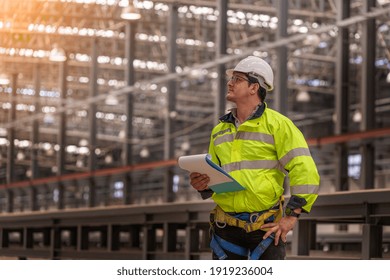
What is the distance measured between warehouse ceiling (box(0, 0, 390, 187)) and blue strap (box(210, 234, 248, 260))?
11.8 metres

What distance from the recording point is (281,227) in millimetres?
5285

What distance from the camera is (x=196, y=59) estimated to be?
1406 inches

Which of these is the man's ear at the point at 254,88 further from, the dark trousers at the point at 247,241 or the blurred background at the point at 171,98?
Answer: the blurred background at the point at 171,98

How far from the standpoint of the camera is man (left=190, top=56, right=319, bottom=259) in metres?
5.35

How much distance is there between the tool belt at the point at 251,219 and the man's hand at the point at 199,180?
0.67ft

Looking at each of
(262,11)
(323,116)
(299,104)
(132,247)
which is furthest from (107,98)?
(299,104)

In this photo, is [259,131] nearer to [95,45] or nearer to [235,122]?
[235,122]

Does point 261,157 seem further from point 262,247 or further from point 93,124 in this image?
point 93,124

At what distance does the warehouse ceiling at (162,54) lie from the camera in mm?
26516

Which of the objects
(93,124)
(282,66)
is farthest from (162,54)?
(282,66)

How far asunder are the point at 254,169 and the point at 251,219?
27cm

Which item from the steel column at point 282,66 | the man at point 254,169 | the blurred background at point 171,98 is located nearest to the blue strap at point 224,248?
the man at point 254,169

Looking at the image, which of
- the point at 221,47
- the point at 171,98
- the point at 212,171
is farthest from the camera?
the point at 171,98
